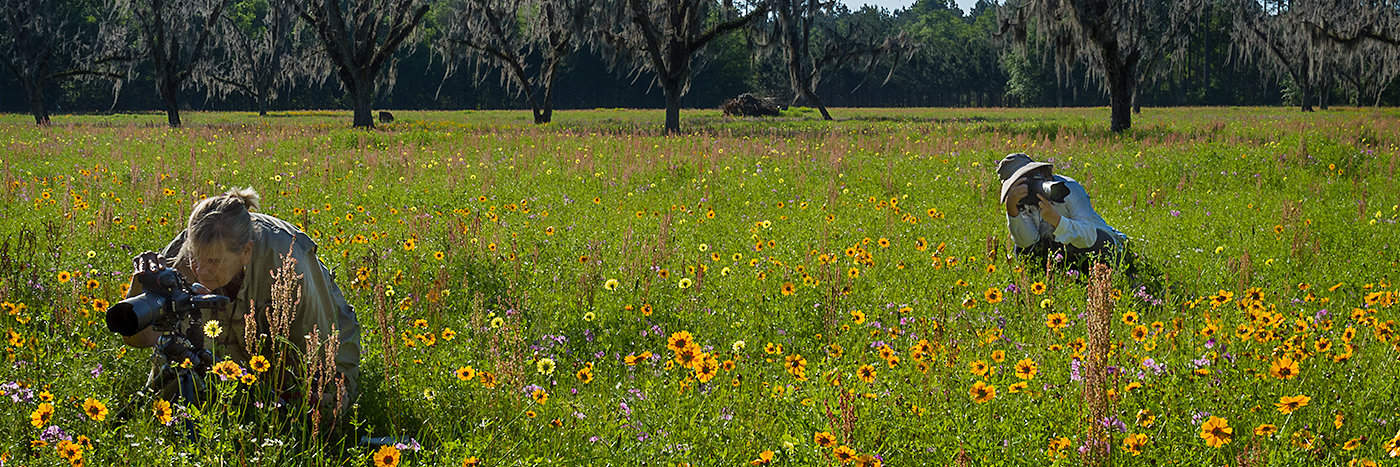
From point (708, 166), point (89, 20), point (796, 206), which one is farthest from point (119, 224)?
point (89, 20)

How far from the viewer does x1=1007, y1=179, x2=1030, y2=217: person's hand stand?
5480mm

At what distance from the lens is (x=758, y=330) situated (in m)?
4.50

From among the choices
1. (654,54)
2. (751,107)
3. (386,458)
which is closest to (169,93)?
(654,54)

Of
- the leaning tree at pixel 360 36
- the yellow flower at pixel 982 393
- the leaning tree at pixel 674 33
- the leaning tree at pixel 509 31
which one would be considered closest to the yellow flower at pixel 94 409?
the yellow flower at pixel 982 393

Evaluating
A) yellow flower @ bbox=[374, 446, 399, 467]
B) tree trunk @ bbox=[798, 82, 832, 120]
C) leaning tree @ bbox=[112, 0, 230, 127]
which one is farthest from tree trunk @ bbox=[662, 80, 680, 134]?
yellow flower @ bbox=[374, 446, 399, 467]

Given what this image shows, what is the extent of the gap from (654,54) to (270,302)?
2024cm

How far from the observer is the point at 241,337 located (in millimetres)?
3299

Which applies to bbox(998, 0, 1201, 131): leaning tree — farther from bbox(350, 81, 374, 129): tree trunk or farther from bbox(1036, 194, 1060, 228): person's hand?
bbox(350, 81, 374, 129): tree trunk

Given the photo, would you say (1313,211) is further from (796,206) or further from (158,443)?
(158,443)

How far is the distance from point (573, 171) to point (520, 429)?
775 centimetres

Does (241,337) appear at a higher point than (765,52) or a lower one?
lower

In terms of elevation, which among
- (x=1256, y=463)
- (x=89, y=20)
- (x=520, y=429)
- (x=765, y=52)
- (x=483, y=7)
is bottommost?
(x=520, y=429)

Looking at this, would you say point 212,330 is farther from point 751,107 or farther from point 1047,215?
point 751,107

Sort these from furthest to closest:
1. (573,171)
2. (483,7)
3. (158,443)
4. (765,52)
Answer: (483,7), (765,52), (573,171), (158,443)
